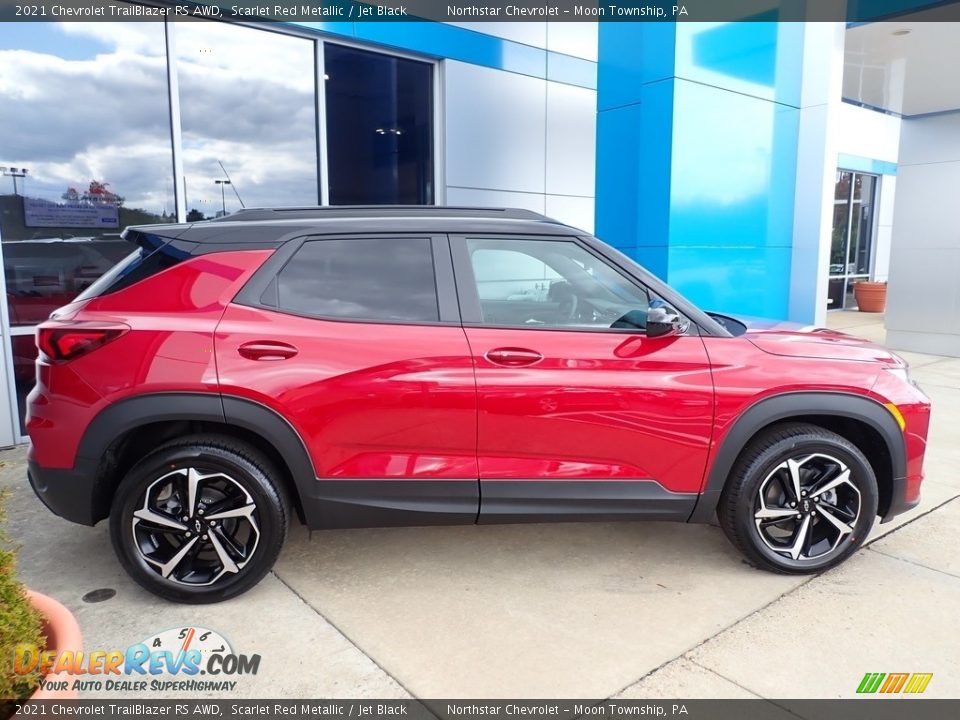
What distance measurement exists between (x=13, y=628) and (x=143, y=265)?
168 cm

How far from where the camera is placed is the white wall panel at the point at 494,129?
788 centimetres

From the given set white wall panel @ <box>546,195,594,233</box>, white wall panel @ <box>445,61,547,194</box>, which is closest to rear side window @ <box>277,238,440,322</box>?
white wall panel @ <box>445,61,547,194</box>

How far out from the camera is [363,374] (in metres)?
2.96

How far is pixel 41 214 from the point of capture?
5.59 meters

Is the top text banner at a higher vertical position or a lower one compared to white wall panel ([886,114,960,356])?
higher

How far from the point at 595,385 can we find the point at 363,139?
557 cm

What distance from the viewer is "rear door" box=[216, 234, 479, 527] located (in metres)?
2.94

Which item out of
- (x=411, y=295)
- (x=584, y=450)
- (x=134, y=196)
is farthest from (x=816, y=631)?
(x=134, y=196)

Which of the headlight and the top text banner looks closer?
the headlight

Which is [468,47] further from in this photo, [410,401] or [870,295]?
[870,295]

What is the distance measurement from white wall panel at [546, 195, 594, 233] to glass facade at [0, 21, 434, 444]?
96.6 inches
